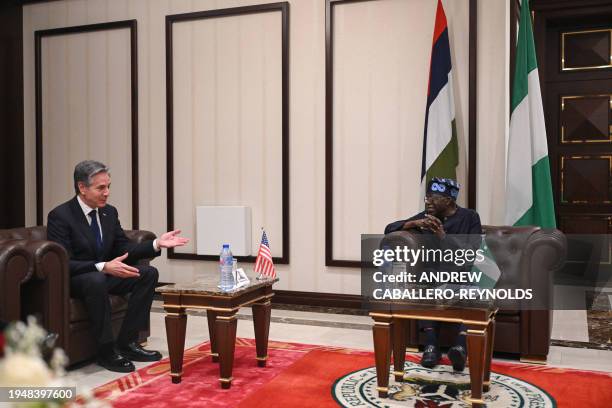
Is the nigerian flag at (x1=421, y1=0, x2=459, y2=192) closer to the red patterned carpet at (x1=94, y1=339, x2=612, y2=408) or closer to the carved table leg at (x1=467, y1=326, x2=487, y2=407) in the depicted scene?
the red patterned carpet at (x1=94, y1=339, x2=612, y2=408)

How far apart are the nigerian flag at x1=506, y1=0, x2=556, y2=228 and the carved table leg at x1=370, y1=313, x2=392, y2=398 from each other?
6.64 ft

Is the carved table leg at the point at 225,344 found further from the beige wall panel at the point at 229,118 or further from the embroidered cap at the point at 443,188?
the beige wall panel at the point at 229,118

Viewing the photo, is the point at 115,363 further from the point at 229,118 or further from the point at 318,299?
the point at 229,118

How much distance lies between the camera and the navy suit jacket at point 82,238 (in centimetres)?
353

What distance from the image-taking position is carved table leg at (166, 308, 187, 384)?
3215 millimetres

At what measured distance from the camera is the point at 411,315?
2953 mm

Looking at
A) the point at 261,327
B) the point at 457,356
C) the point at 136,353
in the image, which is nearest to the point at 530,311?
the point at 457,356

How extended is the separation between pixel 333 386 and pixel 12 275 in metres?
1.71

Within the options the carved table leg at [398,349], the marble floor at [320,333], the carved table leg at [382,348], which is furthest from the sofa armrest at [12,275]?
the carved table leg at [398,349]

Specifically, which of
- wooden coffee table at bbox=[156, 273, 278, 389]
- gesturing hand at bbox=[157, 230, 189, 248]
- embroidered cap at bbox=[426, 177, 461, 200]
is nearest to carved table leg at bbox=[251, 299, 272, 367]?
wooden coffee table at bbox=[156, 273, 278, 389]

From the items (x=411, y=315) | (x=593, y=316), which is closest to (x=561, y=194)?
(x=593, y=316)

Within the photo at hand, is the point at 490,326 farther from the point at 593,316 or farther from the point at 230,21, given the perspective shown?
the point at 230,21

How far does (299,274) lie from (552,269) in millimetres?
2363

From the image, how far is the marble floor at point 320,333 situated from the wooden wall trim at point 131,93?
1.49m
